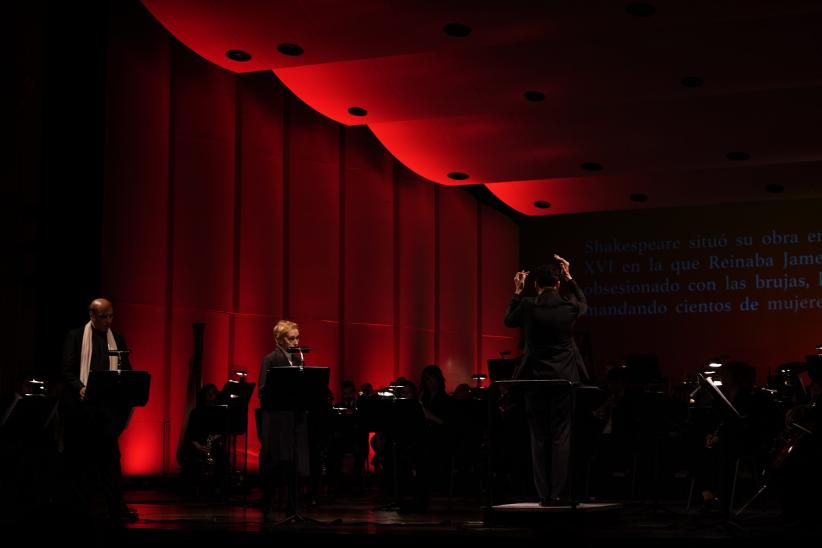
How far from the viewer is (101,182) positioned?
9.55m

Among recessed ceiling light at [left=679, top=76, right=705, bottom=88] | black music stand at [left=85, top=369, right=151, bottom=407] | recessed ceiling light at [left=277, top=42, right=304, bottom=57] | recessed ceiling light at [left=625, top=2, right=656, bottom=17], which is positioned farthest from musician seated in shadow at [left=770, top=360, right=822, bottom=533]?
recessed ceiling light at [left=277, top=42, right=304, bottom=57]

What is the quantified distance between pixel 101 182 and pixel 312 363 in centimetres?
389

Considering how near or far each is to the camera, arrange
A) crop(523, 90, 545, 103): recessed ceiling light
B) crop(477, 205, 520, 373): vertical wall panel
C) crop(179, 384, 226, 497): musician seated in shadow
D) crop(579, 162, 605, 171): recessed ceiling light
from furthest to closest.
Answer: crop(477, 205, 520, 373): vertical wall panel < crop(579, 162, 605, 171): recessed ceiling light < crop(523, 90, 545, 103): recessed ceiling light < crop(179, 384, 226, 497): musician seated in shadow

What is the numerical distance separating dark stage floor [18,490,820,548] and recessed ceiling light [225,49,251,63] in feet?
14.6

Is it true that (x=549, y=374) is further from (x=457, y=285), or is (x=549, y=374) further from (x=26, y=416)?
(x=457, y=285)

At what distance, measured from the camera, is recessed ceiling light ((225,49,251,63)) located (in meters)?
9.92

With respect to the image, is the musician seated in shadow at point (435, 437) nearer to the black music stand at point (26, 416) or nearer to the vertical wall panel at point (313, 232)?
the vertical wall panel at point (313, 232)

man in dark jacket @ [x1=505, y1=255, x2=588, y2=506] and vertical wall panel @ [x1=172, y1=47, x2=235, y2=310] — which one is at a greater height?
vertical wall panel @ [x1=172, y1=47, x2=235, y2=310]

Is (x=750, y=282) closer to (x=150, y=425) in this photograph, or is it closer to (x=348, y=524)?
(x=150, y=425)

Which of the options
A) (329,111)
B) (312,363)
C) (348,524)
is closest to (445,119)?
(329,111)

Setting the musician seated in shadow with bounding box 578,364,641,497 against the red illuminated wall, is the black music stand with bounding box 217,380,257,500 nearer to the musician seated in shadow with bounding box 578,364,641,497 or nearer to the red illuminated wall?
the red illuminated wall

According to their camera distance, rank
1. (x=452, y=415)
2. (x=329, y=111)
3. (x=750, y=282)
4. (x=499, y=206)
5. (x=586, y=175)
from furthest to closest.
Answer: (x=499, y=206), (x=750, y=282), (x=586, y=175), (x=329, y=111), (x=452, y=415)

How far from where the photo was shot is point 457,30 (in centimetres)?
930

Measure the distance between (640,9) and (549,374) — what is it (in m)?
3.98
